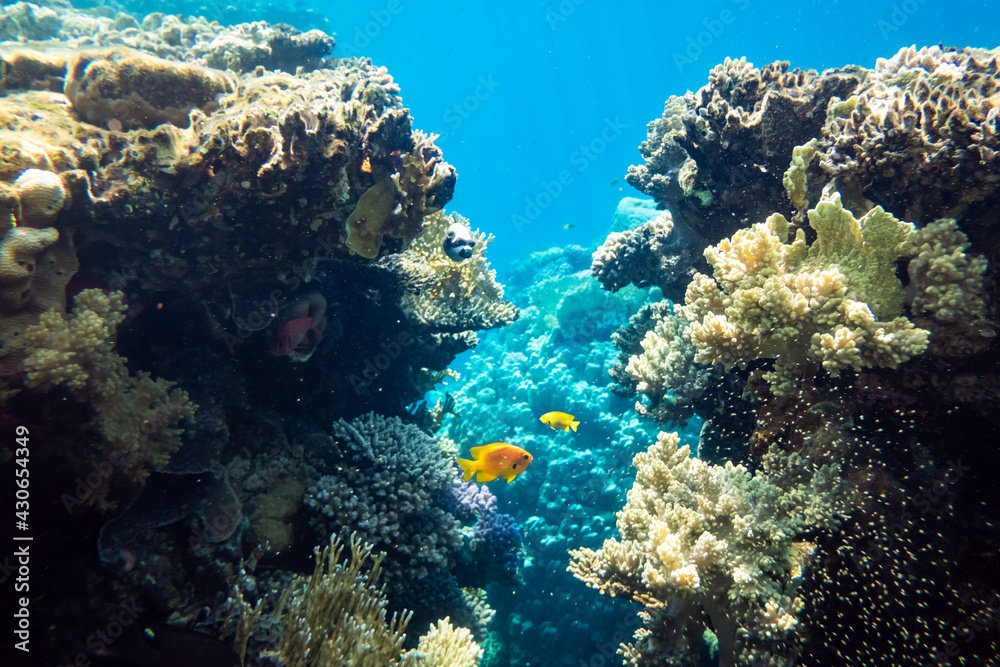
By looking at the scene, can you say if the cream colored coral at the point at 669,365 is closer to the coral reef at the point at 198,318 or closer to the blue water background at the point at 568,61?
the coral reef at the point at 198,318

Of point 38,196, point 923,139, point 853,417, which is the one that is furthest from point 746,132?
point 38,196

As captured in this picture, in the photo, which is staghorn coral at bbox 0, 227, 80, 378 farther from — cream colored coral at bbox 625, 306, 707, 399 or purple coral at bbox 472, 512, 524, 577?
purple coral at bbox 472, 512, 524, 577

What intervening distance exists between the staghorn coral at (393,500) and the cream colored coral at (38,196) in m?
2.88

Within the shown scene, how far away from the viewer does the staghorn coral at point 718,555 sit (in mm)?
2678

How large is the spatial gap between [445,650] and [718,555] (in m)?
2.28

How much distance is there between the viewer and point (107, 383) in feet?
→ 9.79

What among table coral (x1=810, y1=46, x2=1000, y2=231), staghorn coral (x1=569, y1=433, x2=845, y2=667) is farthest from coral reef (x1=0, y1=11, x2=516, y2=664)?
table coral (x1=810, y1=46, x2=1000, y2=231)

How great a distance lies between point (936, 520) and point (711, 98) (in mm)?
3881

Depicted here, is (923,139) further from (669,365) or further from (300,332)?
(300,332)

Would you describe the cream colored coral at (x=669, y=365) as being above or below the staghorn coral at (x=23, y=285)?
above

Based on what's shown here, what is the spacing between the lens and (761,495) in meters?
2.93

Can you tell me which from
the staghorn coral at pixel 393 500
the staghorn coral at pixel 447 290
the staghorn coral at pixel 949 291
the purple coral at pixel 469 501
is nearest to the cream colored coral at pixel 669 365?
the staghorn coral at pixel 949 291

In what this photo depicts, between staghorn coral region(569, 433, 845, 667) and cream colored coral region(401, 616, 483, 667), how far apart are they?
1.19 meters

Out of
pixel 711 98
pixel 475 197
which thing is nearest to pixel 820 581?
pixel 711 98
